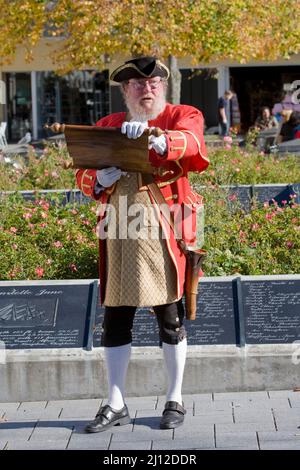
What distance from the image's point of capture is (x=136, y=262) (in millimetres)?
5148

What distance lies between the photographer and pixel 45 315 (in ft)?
19.7

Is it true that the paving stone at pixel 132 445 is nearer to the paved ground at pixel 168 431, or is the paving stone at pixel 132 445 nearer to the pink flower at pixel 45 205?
the paved ground at pixel 168 431

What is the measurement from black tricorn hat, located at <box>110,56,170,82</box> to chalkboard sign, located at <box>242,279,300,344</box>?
5.21 ft

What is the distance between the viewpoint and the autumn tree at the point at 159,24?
16.7 m

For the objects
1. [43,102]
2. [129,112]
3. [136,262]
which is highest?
[129,112]

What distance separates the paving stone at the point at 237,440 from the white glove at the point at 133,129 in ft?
5.11

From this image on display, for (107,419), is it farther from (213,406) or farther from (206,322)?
(206,322)

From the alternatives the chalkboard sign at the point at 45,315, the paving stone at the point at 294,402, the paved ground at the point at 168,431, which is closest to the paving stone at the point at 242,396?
the paved ground at the point at 168,431

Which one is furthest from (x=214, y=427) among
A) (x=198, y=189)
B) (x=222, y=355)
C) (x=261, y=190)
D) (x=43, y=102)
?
(x=43, y=102)

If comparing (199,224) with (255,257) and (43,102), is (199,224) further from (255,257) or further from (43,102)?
(43,102)

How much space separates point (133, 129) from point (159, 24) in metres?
12.3

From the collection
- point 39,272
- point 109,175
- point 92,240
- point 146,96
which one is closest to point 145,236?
point 109,175

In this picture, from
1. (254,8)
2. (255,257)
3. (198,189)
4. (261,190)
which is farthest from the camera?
(254,8)

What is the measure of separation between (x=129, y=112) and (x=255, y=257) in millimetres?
2025
